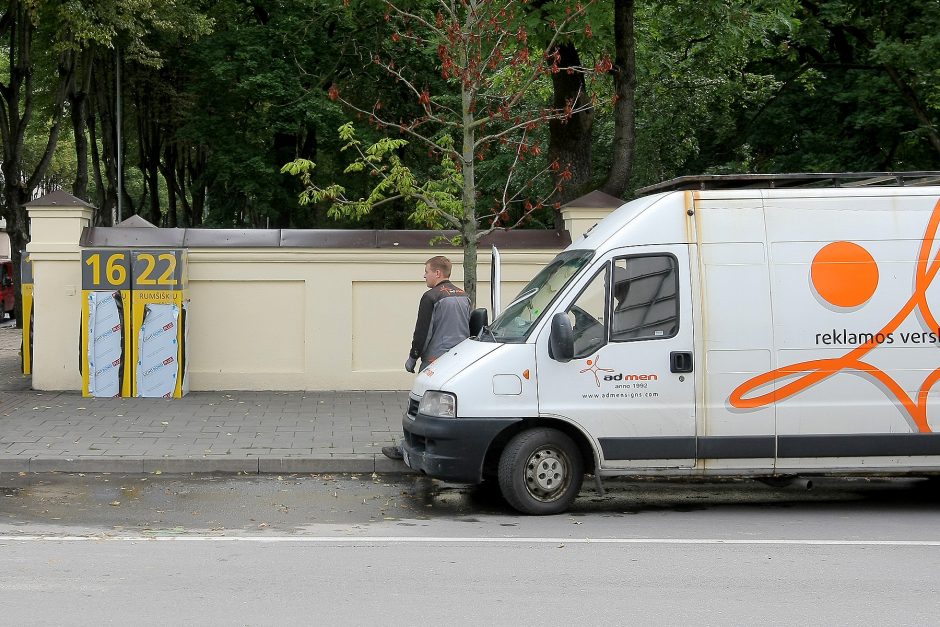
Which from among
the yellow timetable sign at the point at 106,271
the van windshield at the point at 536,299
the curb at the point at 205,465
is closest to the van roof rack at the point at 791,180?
the van windshield at the point at 536,299

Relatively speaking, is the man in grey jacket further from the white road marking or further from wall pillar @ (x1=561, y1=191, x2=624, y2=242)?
wall pillar @ (x1=561, y1=191, x2=624, y2=242)

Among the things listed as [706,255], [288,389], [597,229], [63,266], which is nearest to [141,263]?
[63,266]

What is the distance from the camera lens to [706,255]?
8.34m

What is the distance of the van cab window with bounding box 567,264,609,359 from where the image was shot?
820 centimetres

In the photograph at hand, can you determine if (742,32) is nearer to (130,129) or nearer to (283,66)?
(283,66)

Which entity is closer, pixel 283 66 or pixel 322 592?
pixel 322 592

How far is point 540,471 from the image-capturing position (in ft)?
26.6

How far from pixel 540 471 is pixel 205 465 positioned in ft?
11.2

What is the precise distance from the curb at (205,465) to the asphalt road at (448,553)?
23 centimetres

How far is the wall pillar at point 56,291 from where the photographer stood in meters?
14.2

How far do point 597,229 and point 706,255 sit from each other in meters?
0.91

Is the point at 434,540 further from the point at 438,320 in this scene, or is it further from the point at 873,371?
the point at 873,371

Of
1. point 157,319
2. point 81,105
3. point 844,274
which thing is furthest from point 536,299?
point 81,105

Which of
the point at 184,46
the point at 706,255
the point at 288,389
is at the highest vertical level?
the point at 184,46
